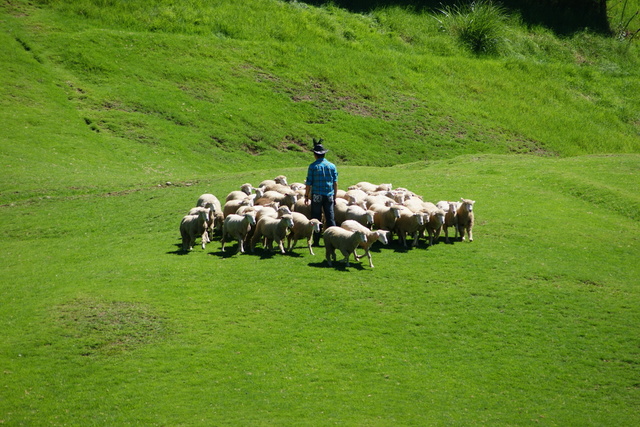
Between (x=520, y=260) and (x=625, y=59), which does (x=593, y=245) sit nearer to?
(x=520, y=260)

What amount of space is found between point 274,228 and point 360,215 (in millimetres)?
2441

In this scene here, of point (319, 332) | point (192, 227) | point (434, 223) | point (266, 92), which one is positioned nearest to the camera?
point (319, 332)

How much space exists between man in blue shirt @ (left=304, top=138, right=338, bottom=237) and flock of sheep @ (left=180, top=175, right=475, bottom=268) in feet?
1.43

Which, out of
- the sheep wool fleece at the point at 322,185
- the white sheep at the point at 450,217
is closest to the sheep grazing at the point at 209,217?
the sheep wool fleece at the point at 322,185

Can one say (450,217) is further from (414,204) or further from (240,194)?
(240,194)

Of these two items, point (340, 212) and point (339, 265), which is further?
point (340, 212)

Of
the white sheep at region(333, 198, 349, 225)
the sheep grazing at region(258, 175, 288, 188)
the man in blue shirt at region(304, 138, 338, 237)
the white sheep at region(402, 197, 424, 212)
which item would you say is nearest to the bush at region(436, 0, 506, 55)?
the sheep grazing at region(258, 175, 288, 188)

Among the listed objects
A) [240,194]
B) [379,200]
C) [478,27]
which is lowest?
[240,194]

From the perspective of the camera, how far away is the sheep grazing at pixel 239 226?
17.1m

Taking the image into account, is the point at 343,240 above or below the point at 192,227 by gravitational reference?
above

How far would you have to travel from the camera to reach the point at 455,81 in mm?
50781

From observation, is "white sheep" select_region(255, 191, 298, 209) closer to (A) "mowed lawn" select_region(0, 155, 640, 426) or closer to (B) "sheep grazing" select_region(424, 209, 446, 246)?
(A) "mowed lawn" select_region(0, 155, 640, 426)

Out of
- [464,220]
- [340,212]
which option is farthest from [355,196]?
[464,220]

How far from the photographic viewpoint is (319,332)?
13.1 m
